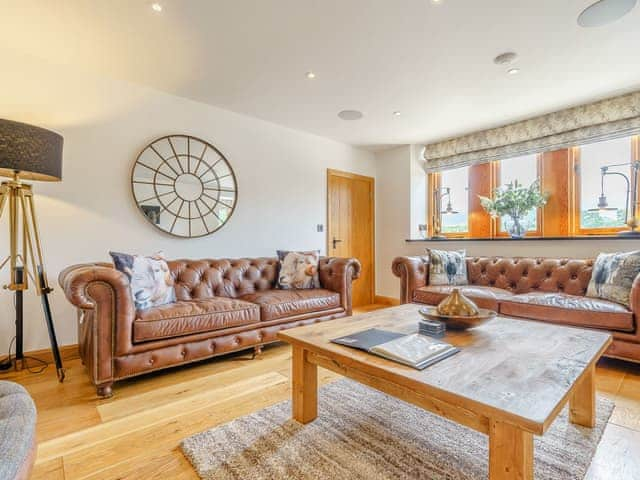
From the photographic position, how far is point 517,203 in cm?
369

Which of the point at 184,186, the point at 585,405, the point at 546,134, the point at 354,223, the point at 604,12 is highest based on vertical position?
the point at 604,12

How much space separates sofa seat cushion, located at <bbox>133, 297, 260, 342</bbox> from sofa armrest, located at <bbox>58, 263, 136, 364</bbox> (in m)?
0.08

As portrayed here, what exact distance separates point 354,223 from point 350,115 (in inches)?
66.4

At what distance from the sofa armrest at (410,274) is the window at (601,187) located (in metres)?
1.77

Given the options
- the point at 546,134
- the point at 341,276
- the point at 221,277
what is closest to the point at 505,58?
the point at 546,134

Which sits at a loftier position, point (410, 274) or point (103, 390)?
point (410, 274)

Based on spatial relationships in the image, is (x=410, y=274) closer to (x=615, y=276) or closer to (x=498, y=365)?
(x=615, y=276)

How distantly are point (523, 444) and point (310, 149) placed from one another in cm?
388

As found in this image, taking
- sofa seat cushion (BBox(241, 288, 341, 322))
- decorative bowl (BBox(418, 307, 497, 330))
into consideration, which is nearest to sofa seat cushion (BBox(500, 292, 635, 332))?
decorative bowl (BBox(418, 307, 497, 330))

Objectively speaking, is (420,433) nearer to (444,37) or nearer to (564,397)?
(564,397)

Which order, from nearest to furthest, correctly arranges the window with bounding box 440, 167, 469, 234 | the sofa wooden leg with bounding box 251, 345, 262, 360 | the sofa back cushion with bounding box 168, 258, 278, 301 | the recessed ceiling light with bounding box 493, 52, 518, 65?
1. the recessed ceiling light with bounding box 493, 52, 518, 65
2. the sofa wooden leg with bounding box 251, 345, 262, 360
3. the sofa back cushion with bounding box 168, 258, 278, 301
4. the window with bounding box 440, 167, 469, 234

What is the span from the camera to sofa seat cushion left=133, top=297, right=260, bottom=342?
6.88ft

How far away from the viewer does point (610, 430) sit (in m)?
1.56

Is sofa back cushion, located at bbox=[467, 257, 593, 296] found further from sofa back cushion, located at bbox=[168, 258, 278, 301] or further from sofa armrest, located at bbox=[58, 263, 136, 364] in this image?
sofa armrest, located at bbox=[58, 263, 136, 364]
